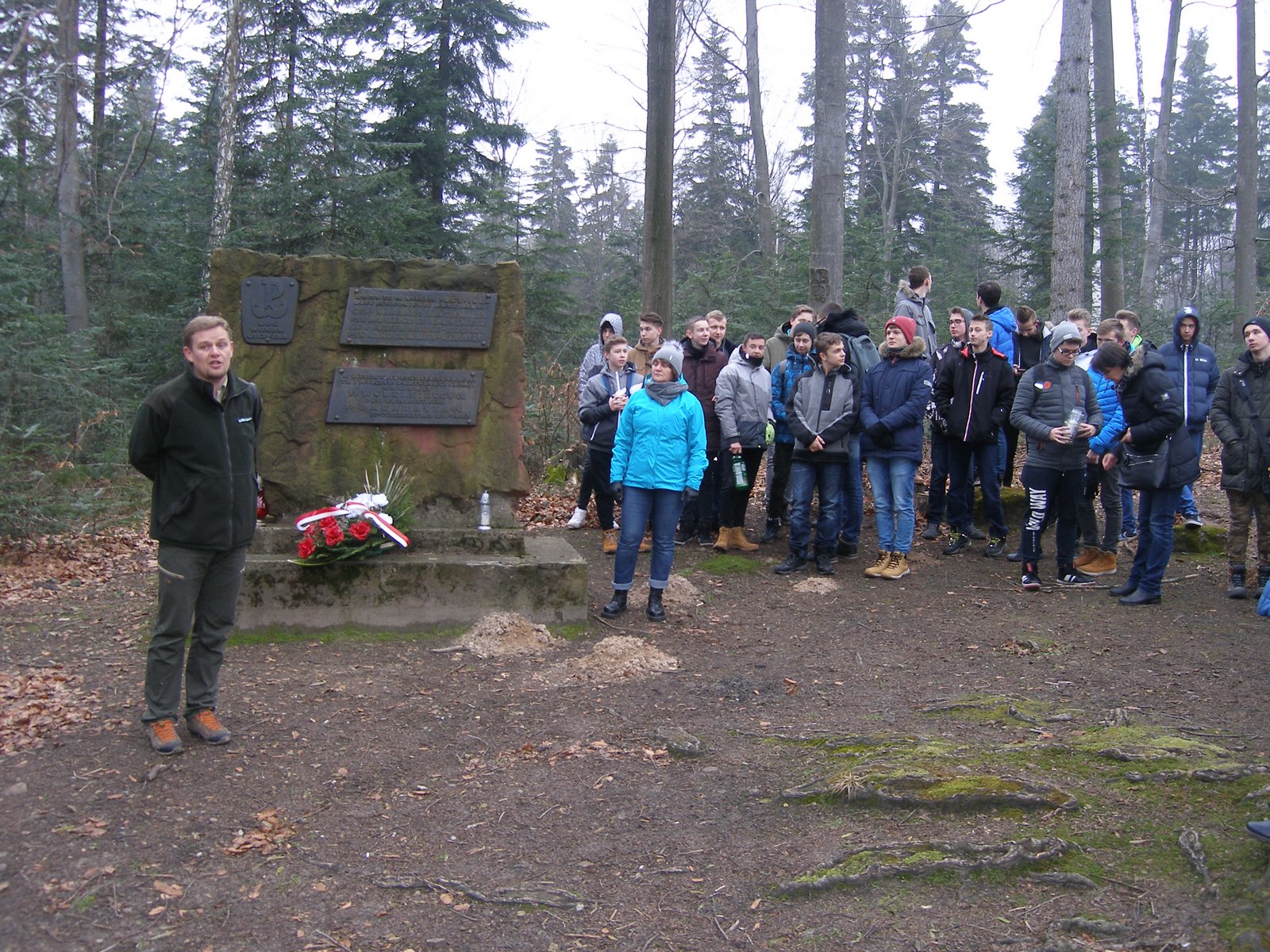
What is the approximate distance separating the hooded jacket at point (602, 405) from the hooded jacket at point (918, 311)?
2.64 metres

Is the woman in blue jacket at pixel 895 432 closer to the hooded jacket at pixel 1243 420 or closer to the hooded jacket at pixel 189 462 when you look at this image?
the hooded jacket at pixel 1243 420

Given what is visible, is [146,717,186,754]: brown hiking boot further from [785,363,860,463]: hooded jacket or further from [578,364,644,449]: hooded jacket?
[785,363,860,463]: hooded jacket

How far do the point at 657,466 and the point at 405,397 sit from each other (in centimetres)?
185

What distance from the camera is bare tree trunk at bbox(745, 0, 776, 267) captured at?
2292 cm

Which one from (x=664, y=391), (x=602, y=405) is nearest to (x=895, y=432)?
(x=664, y=391)

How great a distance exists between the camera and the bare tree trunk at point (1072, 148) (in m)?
12.4

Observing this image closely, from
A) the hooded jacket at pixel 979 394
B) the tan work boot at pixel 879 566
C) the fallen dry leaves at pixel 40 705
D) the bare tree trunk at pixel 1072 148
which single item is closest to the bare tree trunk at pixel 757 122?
the bare tree trunk at pixel 1072 148

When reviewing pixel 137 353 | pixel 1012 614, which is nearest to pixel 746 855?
pixel 1012 614

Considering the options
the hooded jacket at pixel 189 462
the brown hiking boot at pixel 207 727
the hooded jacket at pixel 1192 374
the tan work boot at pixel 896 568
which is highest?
the hooded jacket at pixel 1192 374

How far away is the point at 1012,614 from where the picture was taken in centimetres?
707

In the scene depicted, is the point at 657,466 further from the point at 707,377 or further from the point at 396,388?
the point at 707,377

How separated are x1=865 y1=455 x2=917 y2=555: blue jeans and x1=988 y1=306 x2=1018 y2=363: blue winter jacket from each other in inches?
74.3

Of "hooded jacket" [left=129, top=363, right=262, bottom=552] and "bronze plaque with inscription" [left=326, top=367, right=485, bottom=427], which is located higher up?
"bronze plaque with inscription" [left=326, top=367, right=485, bottom=427]

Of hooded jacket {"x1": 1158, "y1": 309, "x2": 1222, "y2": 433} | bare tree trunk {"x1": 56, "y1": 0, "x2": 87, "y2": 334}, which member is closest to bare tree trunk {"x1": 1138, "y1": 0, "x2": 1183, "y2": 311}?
hooded jacket {"x1": 1158, "y1": 309, "x2": 1222, "y2": 433}
